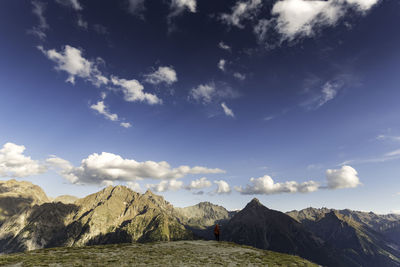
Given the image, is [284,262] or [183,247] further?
[183,247]

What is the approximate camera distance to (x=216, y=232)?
44.8 metres

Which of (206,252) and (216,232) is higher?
(216,232)

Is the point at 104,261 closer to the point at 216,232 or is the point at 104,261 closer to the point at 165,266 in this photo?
the point at 165,266

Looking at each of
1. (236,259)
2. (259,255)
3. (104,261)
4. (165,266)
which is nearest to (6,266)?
(104,261)

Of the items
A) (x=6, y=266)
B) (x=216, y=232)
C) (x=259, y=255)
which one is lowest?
(x=6, y=266)

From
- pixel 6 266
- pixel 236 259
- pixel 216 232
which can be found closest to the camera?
pixel 6 266

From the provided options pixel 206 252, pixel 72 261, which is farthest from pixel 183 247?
pixel 72 261

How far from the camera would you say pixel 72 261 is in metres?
24.4

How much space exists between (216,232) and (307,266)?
19.2 m

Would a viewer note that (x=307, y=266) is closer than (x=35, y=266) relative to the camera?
No

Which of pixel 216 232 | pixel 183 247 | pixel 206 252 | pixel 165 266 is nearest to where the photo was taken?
pixel 165 266

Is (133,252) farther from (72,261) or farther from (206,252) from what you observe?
(206,252)

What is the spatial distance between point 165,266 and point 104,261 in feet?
22.8

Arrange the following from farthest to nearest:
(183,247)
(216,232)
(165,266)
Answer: (216,232) → (183,247) → (165,266)
